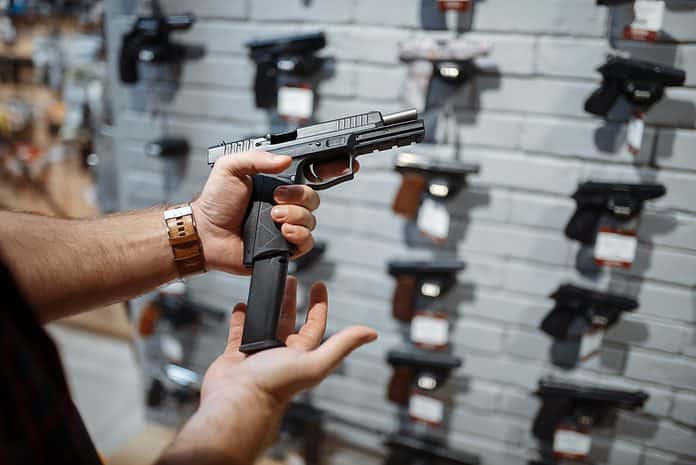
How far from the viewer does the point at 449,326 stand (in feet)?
5.74

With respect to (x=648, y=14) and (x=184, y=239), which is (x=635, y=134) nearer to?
(x=648, y=14)

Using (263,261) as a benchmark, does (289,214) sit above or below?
above

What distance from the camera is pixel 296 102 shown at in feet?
5.59

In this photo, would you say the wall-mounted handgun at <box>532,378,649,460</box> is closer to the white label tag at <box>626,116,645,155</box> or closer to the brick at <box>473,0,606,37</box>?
the white label tag at <box>626,116,645,155</box>

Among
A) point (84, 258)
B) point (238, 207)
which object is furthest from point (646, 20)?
point (84, 258)

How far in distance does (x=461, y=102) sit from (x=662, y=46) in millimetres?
541

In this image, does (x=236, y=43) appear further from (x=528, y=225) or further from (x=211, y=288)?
(x=528, y=225)

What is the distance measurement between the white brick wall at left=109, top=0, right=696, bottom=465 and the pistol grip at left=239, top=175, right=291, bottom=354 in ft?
2.10

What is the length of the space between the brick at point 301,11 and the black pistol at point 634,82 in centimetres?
79

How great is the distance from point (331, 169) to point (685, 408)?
1.35 meters

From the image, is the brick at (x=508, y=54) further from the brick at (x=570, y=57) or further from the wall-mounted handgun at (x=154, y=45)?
the wall-mounted handgun at (x=154, y=45)

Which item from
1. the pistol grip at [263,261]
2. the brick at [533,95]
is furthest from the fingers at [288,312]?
the brick at [533,95]

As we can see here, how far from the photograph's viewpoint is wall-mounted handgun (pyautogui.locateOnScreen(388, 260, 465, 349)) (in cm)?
165

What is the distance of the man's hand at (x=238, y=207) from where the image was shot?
1071 mm
